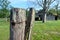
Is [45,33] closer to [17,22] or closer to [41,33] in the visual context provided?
[41,33]

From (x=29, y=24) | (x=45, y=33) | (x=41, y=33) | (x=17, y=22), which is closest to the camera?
(x=17, y=22)

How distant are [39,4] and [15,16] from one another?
49.0 meters

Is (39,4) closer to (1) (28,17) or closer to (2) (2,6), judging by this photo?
(2) (2,6)

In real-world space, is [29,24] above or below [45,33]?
above

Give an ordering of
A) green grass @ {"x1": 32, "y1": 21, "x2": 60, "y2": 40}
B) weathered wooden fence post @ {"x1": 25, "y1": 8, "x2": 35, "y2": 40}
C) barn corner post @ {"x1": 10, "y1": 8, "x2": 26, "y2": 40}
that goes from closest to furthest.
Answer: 1. barn corner post @ {"x1": 10, "y1": 8, "x2": 26, "y2": 40}
2. weathered wooden fence post @ {"x1": 25, "y1": 8, "x2": 35, "y2": 40}
3. green grass @ {"x1": 32, "y1": 21, "x2": 60, "y2": 40}

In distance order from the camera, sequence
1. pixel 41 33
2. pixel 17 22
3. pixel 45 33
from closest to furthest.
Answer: pixel 17 22 → pixel 41 33 → pixel 45 33

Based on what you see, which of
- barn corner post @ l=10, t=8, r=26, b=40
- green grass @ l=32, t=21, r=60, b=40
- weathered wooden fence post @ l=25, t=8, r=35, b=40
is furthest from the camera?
green grass @ l=32, t=21, r=60, b=40

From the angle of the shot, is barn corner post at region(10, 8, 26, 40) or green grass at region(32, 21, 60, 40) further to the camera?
green grass at region(32, 21, 60, 40)

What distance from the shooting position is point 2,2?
6178 cm

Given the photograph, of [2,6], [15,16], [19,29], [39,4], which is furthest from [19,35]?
[2,6]

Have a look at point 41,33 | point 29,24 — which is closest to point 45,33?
point 41,33

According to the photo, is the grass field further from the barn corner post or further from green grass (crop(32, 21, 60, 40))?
the barn corner post

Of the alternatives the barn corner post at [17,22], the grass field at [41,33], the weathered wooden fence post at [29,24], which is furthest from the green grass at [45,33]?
the barn corner post at [17,22]

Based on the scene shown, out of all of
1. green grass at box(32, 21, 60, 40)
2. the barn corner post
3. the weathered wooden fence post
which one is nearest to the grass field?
green grass at box(32, 21, 60, 40)
